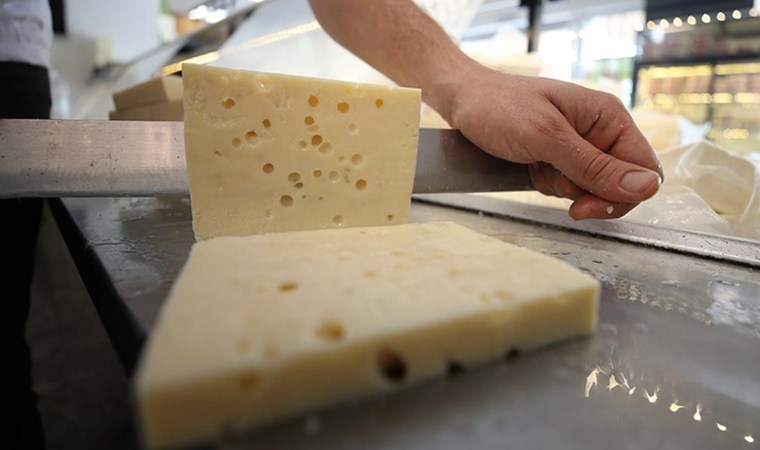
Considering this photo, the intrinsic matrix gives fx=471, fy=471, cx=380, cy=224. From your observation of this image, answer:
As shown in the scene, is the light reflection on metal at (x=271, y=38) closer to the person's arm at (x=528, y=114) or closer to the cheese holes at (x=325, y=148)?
the person's arm at (x=528, y=114)

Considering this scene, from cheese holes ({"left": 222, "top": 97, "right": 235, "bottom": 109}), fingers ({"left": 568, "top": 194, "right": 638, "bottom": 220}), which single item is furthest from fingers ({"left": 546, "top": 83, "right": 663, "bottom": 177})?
cheese holes ({"left": 222, "top": 97, "right": 235, "bottom": 109})

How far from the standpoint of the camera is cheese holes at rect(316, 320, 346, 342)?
423mm

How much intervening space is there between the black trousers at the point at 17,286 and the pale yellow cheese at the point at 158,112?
0.97 feet

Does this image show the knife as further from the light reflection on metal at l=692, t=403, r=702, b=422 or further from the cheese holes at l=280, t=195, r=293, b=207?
the light reflection on metal at l=692, t=403, r=702, b=422

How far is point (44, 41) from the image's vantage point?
1.54m

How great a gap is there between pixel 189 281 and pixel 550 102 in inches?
33.6

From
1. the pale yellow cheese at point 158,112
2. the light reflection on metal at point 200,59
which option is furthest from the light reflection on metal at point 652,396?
the light reflection on metal at point 200,59

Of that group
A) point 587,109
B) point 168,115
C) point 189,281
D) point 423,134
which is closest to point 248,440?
point 189,281

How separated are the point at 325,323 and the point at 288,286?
0.32 feet

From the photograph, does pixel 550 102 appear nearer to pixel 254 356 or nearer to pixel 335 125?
pixel 335 125

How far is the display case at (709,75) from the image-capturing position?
520 cm

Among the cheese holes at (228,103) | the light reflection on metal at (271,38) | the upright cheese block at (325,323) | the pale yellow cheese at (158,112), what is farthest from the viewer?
the light reflection on metal at (271,38)

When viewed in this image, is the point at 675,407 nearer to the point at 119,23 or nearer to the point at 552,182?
the point at 552,182

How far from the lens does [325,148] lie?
875 millimetres
